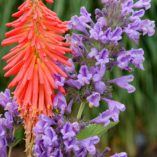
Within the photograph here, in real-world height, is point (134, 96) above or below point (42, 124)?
below

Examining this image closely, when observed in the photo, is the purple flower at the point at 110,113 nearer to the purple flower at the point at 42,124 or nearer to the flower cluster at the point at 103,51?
the flower cluster at the point at 103,51

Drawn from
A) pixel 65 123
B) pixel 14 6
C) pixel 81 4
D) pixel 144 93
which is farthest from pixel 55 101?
pixel 144 93

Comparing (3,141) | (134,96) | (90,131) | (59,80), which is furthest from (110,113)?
(134,96)

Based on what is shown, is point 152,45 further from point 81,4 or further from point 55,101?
point 55,101

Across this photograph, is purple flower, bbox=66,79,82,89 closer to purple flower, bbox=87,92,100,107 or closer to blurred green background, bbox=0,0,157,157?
purple flower, bbox=87,92,100,107

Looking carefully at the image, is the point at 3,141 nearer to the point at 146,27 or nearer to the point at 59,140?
the point at 59,140
